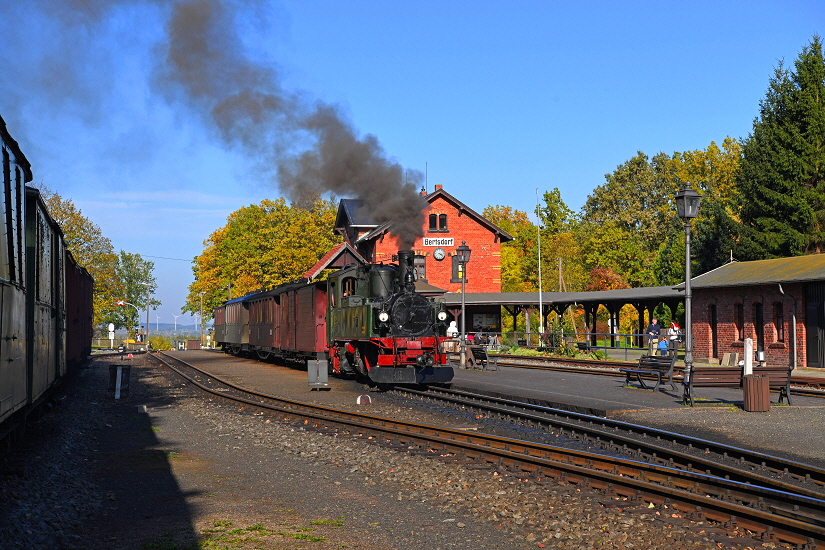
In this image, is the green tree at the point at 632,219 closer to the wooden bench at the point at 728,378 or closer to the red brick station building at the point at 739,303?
the red brick station building at the point at 739,303

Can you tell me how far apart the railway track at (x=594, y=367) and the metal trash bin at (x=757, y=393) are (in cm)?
407

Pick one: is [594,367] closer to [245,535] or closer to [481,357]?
[481,357]

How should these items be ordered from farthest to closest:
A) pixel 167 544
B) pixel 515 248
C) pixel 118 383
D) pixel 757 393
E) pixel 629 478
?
pixel 515 248 → pixel 118 383 → pixel 757 393 → pixel 629 478 → pixel 167 544

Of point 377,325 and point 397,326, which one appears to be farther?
point 377,325

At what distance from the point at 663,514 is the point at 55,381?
12303mm

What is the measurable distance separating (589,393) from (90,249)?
47432 mm

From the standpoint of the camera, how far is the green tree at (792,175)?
159ft

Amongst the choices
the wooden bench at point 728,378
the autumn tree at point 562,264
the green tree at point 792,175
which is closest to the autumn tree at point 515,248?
the autumn tree at point 562,264

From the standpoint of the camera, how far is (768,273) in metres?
30.5

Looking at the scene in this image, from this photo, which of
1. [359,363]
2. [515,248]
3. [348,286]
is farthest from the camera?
[515,248]

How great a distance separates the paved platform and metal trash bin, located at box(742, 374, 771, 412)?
44.8 inches

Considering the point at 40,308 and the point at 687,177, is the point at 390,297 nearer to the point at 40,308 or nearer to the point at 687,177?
the point at 40,308

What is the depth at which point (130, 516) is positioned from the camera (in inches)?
309

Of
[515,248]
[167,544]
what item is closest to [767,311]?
[167,544]
